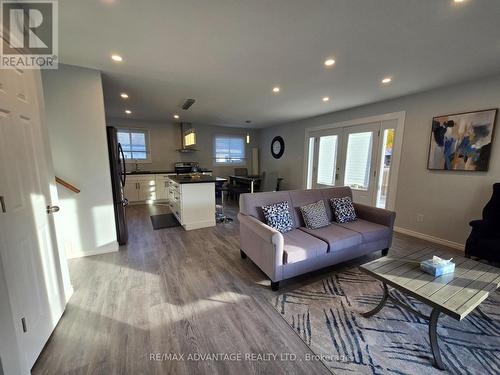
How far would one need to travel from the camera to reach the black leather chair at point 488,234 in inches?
91.0

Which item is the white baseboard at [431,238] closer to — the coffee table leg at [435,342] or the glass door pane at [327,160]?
→ the glass door pane at [327,160]

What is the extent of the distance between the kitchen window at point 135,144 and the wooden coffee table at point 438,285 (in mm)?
6493

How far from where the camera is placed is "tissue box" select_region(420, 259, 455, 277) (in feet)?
5.25

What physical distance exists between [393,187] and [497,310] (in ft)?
7.55

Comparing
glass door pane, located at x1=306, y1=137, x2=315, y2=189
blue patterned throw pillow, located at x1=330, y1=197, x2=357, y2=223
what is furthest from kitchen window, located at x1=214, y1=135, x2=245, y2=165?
blue patterned throw pillow, located at x1=330, y1=197, x2=357, y2=223

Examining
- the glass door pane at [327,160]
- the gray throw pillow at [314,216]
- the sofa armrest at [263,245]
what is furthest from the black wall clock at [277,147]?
the sofa armrest at [263,245]

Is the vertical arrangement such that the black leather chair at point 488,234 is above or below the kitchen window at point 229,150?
below

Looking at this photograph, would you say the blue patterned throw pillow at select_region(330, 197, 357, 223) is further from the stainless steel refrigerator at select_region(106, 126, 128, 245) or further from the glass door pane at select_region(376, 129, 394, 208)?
the stainless steel refrigerator at select_region(106, 126, 128, 245)

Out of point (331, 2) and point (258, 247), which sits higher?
point (331, 2)

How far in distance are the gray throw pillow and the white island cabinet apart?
197cm

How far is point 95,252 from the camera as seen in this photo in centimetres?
286

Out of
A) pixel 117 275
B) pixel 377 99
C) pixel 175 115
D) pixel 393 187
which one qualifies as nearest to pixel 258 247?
pixel 117 275

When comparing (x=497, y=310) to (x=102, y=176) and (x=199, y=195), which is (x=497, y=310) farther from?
(x=102, y=176)

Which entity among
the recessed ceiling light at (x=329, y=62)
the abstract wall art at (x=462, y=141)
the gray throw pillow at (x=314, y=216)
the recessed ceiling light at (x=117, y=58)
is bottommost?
the gray throw pillow at (x=314, y=216)
